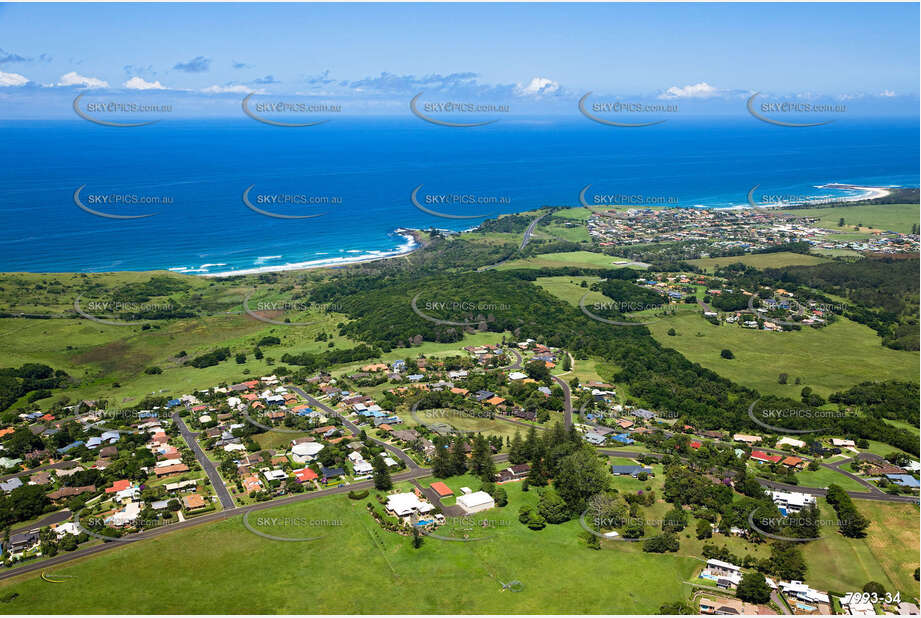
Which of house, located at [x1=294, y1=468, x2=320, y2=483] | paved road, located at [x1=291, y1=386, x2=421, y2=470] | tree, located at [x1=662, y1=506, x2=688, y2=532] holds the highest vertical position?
tree, located at [x1=662, y1=506, x2=688, y2=532]

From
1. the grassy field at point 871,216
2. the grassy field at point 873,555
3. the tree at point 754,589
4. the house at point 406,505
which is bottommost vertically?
the house at point 406,505

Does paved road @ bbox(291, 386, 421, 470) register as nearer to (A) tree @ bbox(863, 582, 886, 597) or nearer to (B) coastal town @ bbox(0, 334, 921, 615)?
(B) coastal town @ bbox(0, 334, 921, 615)

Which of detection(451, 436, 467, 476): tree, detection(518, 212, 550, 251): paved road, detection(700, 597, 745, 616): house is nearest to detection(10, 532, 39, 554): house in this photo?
detection(451, 436, 467, 476): tree
